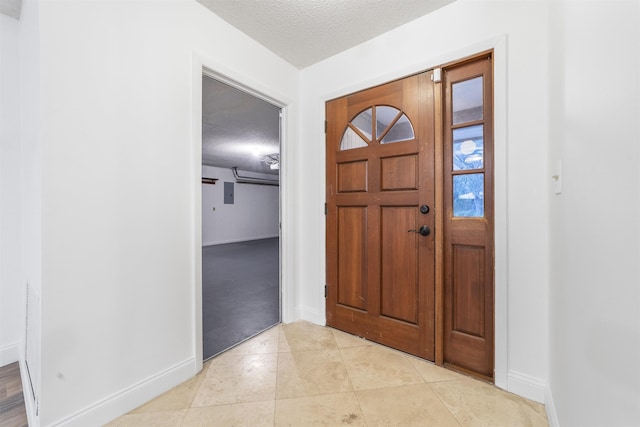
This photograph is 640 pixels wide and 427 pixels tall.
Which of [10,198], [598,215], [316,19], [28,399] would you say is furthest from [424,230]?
[10,198]

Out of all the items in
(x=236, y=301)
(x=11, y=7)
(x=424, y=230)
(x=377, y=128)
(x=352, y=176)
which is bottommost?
(x=236, y=301)

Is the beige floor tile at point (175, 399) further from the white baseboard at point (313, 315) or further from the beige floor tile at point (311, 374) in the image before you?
the white baseboard at point (313, 315)

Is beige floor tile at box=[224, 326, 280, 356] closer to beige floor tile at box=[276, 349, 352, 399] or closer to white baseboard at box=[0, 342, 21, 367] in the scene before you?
beige floor tile at box=[276, 349, 352, 399]

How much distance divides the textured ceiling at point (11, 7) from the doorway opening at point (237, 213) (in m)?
1.18

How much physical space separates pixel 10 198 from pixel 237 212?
293 inches

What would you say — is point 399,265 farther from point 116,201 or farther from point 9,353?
point 9,353

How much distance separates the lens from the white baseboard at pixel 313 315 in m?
2.48

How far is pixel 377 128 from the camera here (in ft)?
7.03

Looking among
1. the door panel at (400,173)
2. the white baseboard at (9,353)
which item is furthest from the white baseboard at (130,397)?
the door panel at (400,173)

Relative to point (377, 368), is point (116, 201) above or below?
above

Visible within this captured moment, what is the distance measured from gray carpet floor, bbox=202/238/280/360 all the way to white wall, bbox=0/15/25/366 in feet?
4.24

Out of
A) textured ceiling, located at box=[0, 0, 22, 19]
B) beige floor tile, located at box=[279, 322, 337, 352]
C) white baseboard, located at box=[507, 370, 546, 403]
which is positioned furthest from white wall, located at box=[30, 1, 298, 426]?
white baseboard, located at box=[507, 370, 546, 403]

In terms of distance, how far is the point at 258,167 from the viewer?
339 inches

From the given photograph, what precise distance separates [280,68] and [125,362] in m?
2.51
